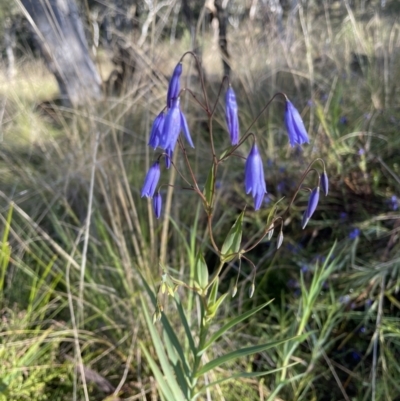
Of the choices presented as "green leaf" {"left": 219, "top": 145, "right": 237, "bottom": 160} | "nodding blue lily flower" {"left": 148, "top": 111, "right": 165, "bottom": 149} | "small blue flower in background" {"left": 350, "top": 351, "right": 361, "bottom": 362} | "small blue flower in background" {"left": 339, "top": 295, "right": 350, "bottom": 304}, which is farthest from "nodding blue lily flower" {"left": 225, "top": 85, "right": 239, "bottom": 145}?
"small blue flower in background" {"left": 350, "top": 351, "right": 361, "bottom": 362}

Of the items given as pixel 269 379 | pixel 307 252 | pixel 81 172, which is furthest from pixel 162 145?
pixel 81 172

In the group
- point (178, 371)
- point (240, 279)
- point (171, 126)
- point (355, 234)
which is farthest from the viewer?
point (240, 279)

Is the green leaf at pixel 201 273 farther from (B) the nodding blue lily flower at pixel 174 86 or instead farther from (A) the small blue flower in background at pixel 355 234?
(A) the small blue flower in background at pixel 355 234

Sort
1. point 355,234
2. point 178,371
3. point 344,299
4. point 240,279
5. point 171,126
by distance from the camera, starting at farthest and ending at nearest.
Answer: point 240,279 → point 355,234 → point 344,299 → point 178,371 → point 171,126

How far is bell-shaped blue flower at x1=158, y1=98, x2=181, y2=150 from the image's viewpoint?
2.76ft

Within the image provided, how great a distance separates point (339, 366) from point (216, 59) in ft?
9.57

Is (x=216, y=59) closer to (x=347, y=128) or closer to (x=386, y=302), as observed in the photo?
(x=347, y=128)

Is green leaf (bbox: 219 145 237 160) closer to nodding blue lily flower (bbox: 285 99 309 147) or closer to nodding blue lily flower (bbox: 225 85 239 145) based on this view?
nodding blue lily flower (bbox: 225 85 239 145)

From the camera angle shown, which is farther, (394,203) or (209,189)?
(394,203)

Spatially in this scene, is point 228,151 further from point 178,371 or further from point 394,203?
point 394,203

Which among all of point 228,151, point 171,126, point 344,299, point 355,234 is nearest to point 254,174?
point 228,151

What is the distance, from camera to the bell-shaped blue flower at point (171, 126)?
2.76 ft

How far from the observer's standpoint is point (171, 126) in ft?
2.76

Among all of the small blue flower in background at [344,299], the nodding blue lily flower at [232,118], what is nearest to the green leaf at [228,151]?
the nodding blue lily flower at [232,118]
